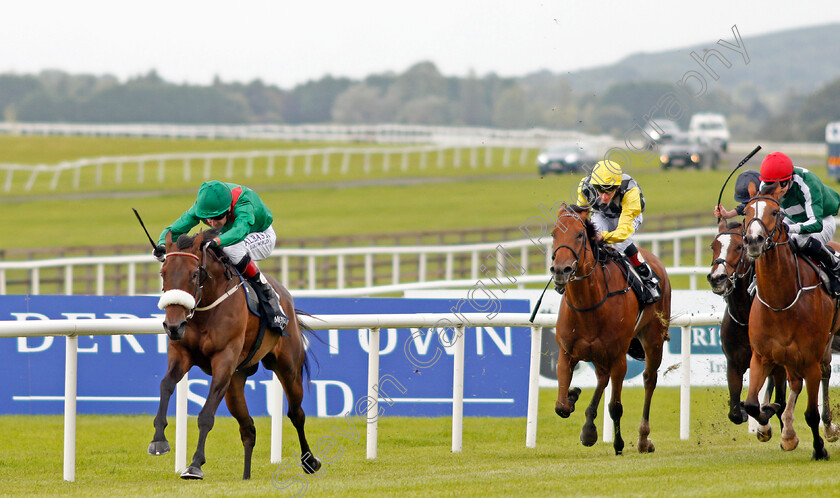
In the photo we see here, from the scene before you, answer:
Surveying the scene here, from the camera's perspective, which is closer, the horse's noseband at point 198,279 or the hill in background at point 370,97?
the horse's noseband at point 198,279

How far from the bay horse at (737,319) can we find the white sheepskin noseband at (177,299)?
2798 millimetres

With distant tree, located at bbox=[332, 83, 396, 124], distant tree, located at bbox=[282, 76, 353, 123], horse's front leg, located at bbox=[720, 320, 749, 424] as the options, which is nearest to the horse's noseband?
horse's front leg, located at bbox=[720, 320, 749, 424]

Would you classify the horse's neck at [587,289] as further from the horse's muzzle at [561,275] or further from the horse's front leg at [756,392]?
the horse's front leg at [756,392]

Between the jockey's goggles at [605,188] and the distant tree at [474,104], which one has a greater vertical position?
the distant tree at [474,104]

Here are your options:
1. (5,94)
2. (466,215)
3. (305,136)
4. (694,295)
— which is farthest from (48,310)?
(5,94)

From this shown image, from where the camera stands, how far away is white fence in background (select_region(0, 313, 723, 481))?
546cm

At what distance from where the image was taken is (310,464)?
237 inches

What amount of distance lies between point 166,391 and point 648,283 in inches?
120

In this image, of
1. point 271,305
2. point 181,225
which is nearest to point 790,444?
point 271,305

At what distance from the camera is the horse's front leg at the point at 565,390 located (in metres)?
6.26

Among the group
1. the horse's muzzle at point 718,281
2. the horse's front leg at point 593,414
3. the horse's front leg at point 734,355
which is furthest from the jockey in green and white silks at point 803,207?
the horse's front leg at point 593,414

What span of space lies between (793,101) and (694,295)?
56.1 m

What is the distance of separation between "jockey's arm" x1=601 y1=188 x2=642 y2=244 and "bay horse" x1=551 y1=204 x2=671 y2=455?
0.34ft

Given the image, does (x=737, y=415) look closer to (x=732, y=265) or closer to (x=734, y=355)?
(x=734, y=355)
